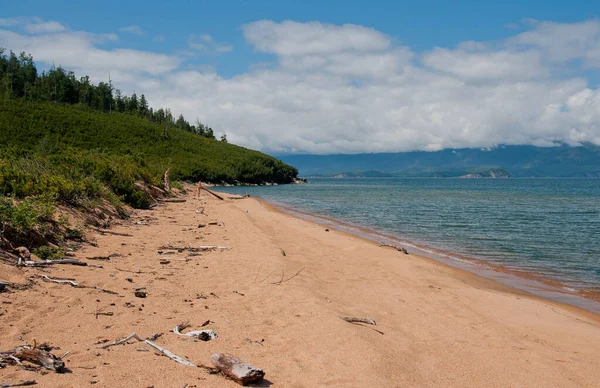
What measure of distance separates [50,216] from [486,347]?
1061cm

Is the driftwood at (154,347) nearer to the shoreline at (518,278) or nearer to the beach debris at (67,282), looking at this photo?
the beach debris at (67,282)

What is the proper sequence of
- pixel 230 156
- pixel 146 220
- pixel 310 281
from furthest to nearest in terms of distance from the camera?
pixel 230 156, pixel 146 220, pixel 310 281

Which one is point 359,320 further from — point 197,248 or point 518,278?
point 518,278

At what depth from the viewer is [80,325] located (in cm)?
591

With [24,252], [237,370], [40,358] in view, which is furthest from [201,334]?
[24,252]

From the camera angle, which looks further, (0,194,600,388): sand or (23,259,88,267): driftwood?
(23,259,88,267): driftwood

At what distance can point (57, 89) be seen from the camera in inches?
4345

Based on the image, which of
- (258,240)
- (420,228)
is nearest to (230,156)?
(420,228)

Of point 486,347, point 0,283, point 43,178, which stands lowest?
point 486,347

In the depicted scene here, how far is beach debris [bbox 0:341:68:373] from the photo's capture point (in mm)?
4457

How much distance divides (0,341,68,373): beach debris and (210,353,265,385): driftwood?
1.65m

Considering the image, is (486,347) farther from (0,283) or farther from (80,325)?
(0,283)

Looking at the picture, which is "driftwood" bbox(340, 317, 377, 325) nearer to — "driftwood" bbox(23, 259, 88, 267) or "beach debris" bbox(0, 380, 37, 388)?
"beach debris" bbox(0, 380, 37, 388)

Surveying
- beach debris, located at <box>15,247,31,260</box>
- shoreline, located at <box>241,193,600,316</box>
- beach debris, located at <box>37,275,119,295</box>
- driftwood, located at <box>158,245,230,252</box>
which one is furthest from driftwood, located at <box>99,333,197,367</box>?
shoreline, located at <box>241,193,600,316</box>
